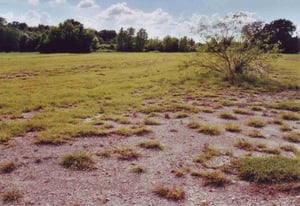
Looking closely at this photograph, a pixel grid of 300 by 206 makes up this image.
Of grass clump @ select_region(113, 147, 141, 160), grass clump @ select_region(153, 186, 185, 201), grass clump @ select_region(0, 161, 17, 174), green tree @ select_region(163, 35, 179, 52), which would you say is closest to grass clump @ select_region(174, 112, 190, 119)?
grass clump @ select_region(113, 147, 141, 160)

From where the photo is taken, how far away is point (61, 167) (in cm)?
524

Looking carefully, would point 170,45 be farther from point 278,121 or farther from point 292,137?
point 292,137

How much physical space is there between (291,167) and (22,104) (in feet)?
28.5

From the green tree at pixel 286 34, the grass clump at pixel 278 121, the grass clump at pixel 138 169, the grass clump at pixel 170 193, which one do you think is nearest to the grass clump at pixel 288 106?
the grass clump at pixel 278 121

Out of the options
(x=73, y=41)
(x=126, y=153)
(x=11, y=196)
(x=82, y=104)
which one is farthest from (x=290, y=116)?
(x=73, y=41)

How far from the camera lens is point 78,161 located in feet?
17.8

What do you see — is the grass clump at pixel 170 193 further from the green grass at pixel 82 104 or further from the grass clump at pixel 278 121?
the grass clump at pixel 278 121

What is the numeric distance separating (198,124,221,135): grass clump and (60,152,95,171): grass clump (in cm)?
297

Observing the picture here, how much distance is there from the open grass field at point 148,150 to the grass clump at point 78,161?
0.06 ft

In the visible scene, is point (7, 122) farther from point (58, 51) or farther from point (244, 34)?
point (58, 51)

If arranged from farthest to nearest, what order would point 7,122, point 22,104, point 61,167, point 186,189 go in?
point 22,104 → point 7,122 → point 61,167 → point 186,189

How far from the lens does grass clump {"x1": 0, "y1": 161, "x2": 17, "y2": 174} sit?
16.6 ft

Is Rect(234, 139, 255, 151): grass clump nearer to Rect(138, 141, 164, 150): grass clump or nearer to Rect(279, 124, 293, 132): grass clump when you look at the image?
Rect(138, 141, 164, 150): grass clump

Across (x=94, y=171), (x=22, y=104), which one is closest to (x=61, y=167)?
(x=94, y=171)
